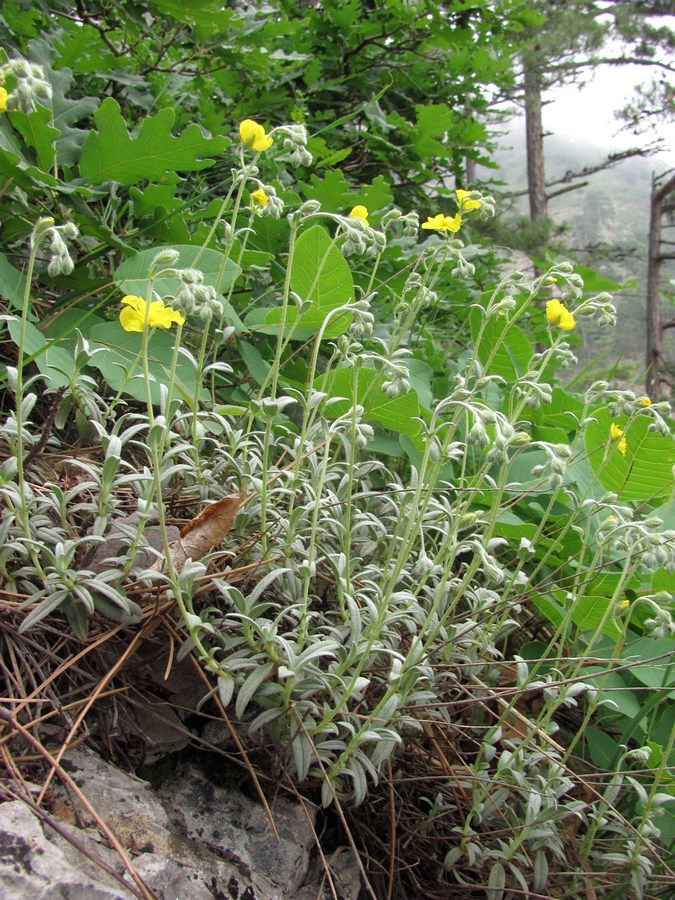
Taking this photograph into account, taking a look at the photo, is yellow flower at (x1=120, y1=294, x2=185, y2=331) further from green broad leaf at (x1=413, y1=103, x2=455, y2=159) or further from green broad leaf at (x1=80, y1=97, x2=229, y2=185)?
green broad leaf at (x1=413, y1=103, x2=455, y2=159)

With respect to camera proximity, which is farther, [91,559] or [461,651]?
[461,651]

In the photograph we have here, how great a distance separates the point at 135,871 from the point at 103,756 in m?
0.27

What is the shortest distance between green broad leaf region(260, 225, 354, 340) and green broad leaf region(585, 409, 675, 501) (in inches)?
31.2

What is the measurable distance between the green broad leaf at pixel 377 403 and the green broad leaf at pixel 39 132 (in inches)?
37.7

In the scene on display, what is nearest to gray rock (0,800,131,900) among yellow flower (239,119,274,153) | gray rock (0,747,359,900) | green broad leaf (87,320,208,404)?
gray rock (0,747,359,900)

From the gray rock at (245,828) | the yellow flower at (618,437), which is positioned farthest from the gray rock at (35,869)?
the yellow flower at (618,437)

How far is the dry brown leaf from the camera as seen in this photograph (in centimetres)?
144

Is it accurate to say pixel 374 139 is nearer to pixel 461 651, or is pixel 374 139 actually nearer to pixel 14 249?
pixel 14 249

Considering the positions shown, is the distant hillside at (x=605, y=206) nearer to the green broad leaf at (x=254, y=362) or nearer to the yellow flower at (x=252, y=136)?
the green broad leaf at (x=254, y=362)

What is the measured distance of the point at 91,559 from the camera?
4.50 ft

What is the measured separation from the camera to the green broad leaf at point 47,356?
1.52m

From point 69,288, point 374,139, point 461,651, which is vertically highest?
point 374,139

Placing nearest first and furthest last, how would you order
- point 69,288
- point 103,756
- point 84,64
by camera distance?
point 103,756 → point 69,288 → point 84,64

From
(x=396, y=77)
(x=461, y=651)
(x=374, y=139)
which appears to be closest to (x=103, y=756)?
(x=461, y=651)
